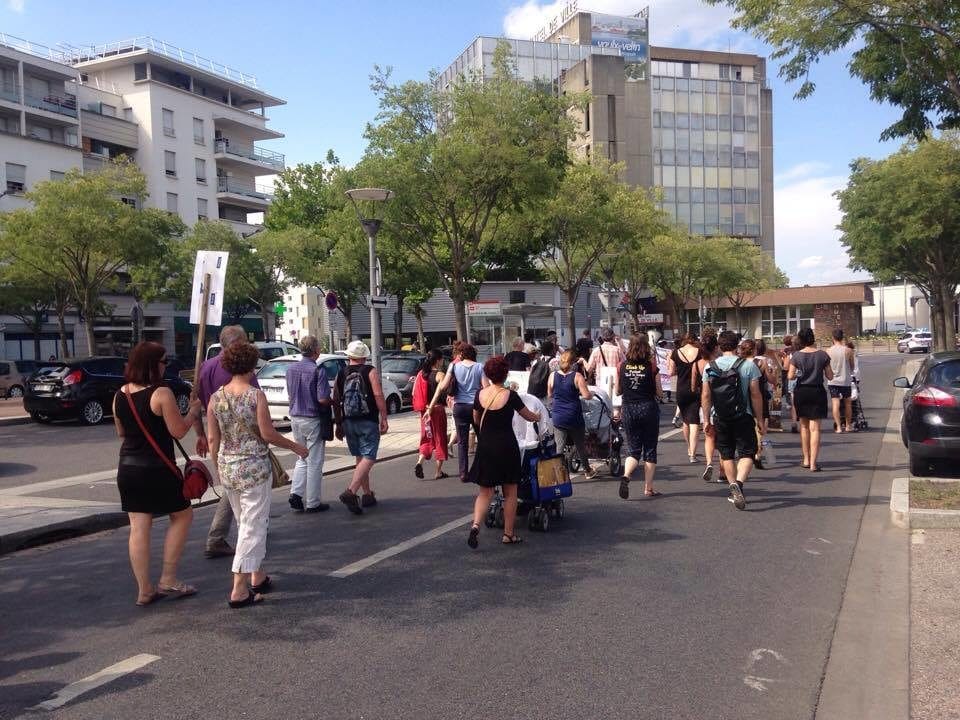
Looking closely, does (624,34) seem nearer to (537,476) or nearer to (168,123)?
(168,123)

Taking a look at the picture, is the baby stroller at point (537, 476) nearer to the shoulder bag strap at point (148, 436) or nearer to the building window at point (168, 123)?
the shoulder bag strap at point (148, 436)

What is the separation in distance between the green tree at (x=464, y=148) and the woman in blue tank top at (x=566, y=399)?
10.2 m

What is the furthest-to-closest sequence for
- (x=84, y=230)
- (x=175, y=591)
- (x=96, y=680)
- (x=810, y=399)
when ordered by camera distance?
(x=84, y=230) → (x=810, y=399) → (x=175, y=591) → (x=96, y=680)

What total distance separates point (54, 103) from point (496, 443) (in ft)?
142

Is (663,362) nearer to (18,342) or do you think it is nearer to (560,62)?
(18,342)

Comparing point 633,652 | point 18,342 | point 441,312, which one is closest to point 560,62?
point 441,312

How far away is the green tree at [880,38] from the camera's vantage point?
36.9 ft

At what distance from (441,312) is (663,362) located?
119 feet

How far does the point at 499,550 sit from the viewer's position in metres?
6.79

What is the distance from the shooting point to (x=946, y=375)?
9164 mm

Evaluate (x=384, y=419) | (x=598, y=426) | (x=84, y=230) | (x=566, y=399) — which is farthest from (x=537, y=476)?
(x=84, y=230)

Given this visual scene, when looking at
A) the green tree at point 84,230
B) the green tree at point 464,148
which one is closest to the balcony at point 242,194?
the green tree at point 84,230

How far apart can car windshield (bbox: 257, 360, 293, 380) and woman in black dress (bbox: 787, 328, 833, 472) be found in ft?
33.8

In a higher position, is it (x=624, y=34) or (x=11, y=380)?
(x=624, y=34)
